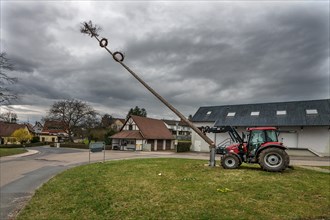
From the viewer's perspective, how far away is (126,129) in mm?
53188

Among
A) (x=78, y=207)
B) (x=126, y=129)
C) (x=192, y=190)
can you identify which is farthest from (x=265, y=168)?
(x=126, y=129)

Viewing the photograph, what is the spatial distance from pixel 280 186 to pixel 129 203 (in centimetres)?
526

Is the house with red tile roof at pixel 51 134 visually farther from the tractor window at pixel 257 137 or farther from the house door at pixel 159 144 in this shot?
the tractor window at pixel 257 137

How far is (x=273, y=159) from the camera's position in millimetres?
12891

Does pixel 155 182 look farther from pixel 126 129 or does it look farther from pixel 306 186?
pixel 126 129

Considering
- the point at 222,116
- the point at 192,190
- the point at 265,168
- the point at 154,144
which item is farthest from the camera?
the point at 154,144

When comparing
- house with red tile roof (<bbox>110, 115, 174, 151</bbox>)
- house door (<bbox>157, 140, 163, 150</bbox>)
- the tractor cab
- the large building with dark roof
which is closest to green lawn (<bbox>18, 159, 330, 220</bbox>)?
the tractor cab

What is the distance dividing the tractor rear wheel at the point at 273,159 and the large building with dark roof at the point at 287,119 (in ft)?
60.1

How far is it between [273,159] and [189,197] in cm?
585

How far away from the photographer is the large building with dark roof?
33688 mm

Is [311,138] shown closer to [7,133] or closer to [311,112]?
[311,112]

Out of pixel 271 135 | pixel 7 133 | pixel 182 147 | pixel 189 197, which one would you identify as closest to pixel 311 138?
pixel 182 147

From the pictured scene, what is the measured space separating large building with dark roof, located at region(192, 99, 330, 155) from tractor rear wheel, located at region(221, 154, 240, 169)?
1805cm

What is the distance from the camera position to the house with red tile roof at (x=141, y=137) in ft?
158
